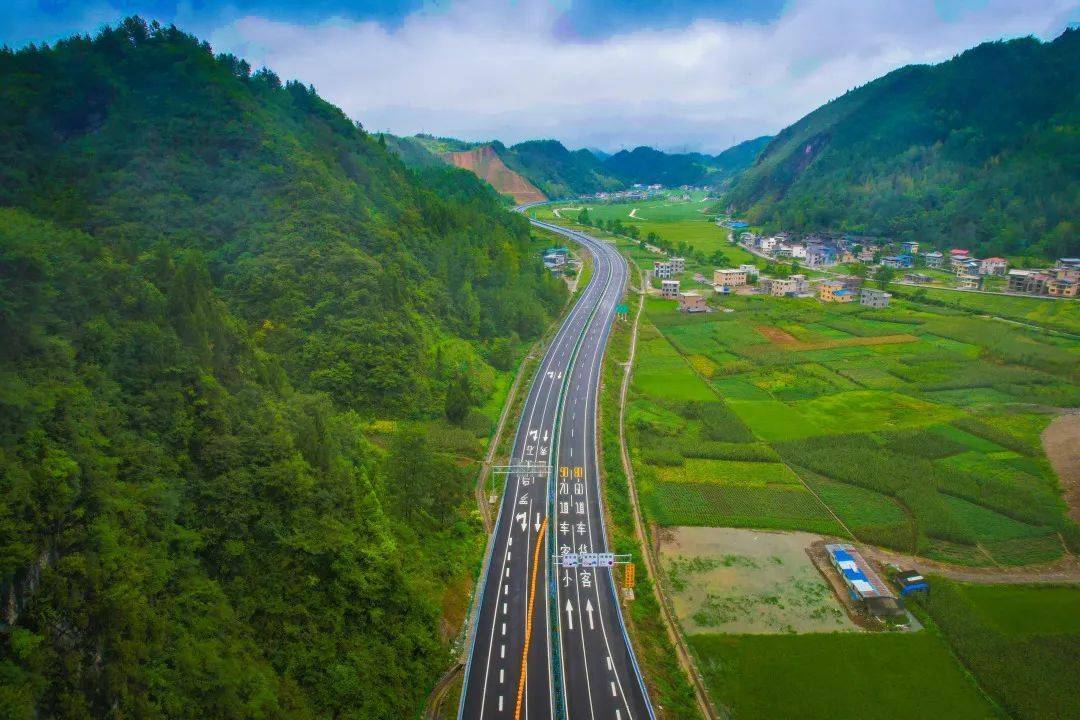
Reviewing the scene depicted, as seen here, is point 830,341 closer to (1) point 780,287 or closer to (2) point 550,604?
(1) point 780,287

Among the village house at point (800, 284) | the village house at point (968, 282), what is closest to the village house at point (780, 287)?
the village house at point (800, 284)

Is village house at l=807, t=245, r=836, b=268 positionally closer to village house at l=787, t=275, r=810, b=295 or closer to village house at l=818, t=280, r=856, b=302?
village house at l=787, t=275, r=810, b=295

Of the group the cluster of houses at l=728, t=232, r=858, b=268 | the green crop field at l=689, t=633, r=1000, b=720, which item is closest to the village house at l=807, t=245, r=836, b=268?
the cluster of houses at l=728, t=232, r=858, b=268

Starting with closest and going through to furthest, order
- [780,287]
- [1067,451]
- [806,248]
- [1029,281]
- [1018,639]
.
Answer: [1018,639] < [1067,451] < [1029,281] < [780,287] < [806,248]

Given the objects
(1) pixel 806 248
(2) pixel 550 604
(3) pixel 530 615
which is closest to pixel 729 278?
(1) pixel 806 248

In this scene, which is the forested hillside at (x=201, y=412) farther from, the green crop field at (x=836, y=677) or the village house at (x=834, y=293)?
the village house at (x=834, y=293)
